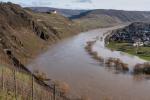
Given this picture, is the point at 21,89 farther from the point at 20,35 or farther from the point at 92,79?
the point at 20,35

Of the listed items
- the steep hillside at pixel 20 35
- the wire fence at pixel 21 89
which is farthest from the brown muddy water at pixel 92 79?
the wire fence at pixel 21 89

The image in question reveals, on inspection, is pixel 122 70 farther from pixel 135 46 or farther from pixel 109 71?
pixel 135 46

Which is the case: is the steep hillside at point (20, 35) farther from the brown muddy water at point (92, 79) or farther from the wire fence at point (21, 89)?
the wire fence at point (21, 89)

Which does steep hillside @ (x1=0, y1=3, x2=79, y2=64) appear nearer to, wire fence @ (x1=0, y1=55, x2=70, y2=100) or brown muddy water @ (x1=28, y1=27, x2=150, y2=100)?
brown muddy water @ (x1=28, y1=27, x2=150, y2=100)

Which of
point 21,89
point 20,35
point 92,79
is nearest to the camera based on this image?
point 21,89

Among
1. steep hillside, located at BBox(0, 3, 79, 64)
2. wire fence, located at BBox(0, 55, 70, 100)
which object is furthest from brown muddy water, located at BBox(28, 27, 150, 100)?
wire fence, located at BBox(0, 55, 70, 100)

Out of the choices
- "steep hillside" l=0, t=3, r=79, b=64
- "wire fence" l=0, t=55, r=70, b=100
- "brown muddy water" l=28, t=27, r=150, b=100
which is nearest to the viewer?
"wire fence" l=0, t=55, r=70, b=100

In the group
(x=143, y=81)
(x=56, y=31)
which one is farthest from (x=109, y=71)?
(x=56, y=31)

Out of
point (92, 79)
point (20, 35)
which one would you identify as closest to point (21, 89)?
point (92, 79)
